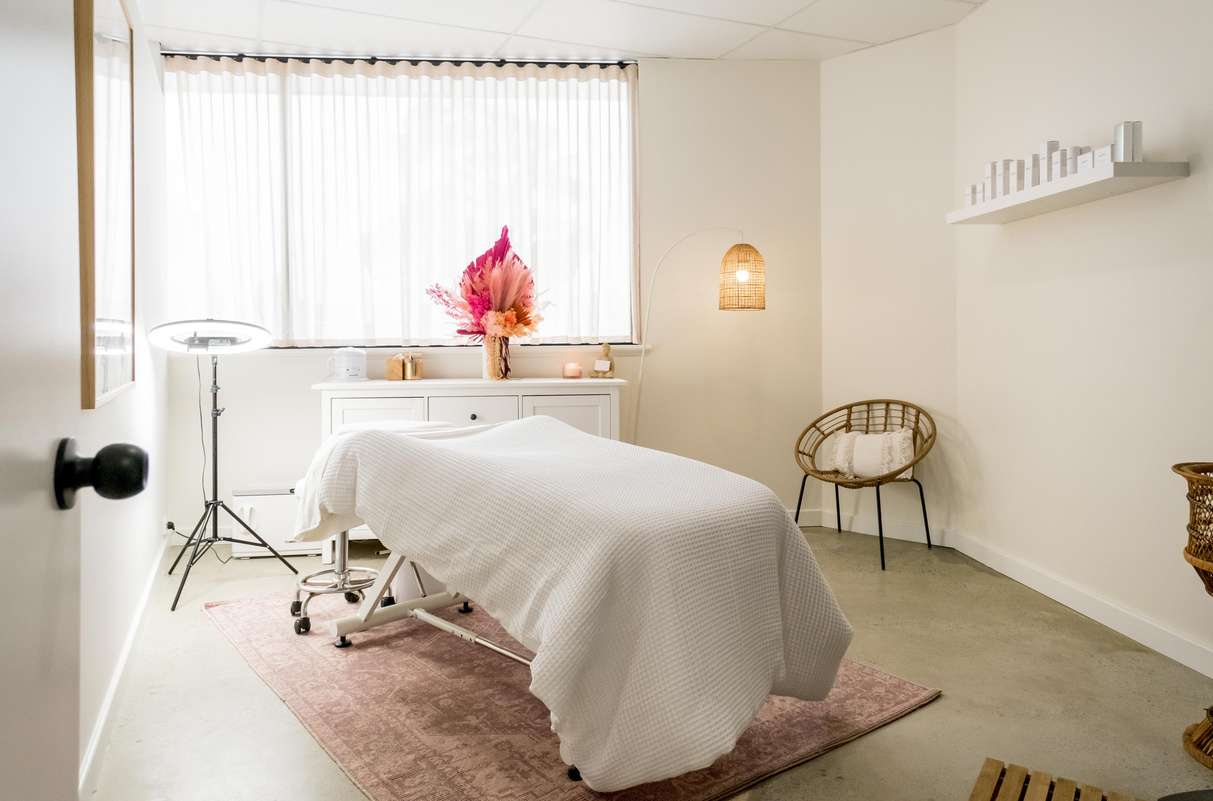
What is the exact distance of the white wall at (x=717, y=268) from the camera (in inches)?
176

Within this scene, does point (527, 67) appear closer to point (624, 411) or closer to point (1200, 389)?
point (624, 411)

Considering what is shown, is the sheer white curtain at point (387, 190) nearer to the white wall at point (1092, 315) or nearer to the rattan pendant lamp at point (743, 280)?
the rattan pendant lamp at point (743, 280)

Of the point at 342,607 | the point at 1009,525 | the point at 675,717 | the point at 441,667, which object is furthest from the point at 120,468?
the point at 1009,525

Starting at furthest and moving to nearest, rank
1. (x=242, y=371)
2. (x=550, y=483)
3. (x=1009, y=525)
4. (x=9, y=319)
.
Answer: (x=242, y=371), (x=1009, y=525), (x=550, y=483), (x=9, y=319)

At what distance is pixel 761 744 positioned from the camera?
2066 mm

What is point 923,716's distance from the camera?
7.32 ft

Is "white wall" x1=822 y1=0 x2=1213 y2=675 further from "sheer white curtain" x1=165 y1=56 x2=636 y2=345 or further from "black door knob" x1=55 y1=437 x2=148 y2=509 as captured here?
"black door knob" x1=55 y1=437 x2=148 y2=509

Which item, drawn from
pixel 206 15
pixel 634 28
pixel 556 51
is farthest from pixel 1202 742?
pixel 206 15

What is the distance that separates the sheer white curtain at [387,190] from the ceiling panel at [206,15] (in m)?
0.32

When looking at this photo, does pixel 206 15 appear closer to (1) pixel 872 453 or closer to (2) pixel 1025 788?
(1) pixel 872 453

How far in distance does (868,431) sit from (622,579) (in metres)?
3.00

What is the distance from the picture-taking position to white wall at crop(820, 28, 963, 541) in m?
4.00

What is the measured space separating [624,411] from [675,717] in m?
3.04

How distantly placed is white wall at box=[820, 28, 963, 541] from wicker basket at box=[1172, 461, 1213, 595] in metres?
1.91
